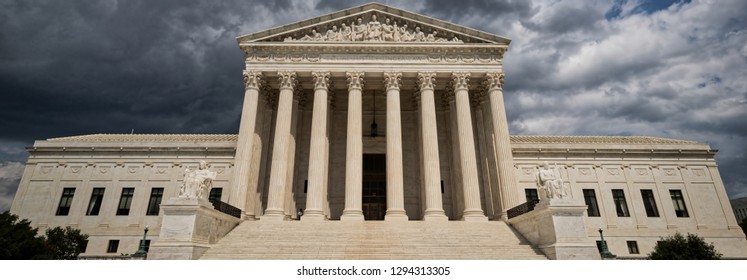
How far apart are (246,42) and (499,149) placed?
1861cm

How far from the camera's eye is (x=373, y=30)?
27609mm

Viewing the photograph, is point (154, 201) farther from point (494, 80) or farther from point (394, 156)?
point (494, 80)

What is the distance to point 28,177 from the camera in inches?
1172

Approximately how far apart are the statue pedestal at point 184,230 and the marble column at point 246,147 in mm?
6001

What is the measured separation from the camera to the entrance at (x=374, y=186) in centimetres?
2934

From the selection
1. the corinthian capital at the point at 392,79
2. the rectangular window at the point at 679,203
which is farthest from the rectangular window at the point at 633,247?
the corinthian capital at the point at 392,79

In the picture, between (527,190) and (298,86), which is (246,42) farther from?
(527,190)

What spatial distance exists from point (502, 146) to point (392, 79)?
849cm

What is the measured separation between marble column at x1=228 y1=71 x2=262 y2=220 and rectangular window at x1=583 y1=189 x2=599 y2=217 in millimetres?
24905

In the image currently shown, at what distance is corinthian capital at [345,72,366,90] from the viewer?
2620cm

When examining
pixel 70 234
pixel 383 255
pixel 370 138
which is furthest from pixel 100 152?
pixel 383 255

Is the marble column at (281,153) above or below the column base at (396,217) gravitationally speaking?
above

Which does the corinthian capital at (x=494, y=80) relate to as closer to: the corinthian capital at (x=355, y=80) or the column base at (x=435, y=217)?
the corinthian capital at (x=355, y=80)

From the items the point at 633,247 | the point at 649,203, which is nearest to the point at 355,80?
the point at 633,247
